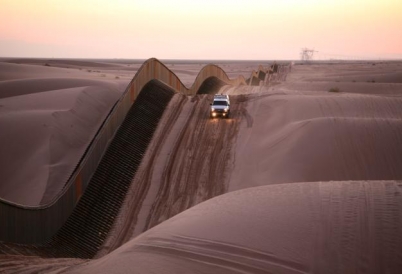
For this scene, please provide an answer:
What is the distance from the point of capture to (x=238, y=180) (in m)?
21.8

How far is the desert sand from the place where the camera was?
31.6 feet

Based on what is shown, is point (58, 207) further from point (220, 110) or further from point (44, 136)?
point (220, 110)

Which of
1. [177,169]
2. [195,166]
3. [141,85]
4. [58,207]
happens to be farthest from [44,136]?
[58,207]

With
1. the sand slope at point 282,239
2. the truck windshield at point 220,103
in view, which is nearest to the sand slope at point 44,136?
the truck windshield at point 220,103

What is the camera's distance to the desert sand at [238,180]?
31.6 feet

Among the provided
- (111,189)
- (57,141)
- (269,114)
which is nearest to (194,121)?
(269,114)

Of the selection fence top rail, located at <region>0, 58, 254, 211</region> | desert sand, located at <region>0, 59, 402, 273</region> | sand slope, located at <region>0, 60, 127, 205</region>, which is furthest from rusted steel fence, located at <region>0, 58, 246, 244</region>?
desert sand, located at <region>0, 59, 402, 273</region>

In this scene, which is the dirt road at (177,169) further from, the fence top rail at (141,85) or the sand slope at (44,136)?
the sand slope at (44,136)

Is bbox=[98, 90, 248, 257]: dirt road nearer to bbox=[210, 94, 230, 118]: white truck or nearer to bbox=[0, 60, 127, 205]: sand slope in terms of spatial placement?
bbox=[210, 94, 230, 118]: white truck

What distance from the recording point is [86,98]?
36.1 meters

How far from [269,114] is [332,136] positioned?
680 centimetres

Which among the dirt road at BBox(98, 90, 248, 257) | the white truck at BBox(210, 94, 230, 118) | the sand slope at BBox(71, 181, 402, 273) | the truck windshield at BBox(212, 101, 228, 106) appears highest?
the truck windshield at BBox(212, 101, 228, 106)

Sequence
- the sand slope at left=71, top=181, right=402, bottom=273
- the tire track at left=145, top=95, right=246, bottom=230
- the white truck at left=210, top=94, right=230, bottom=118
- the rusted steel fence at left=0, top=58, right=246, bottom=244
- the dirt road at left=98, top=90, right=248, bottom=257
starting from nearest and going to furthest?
the sand slope at left=71, top=181, right=402, bottom=273 → the rusted steel fence at left=0, top=58, right=246, bottom=244 → the dirt road at left=98, top=90, right=248, bottom=257 → the tire track at left=145, top=95, right=246, bottom=230 → the white truck at left=210, top=94, right=230, bottom=118

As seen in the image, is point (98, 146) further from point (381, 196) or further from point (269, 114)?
point (381, 196)
